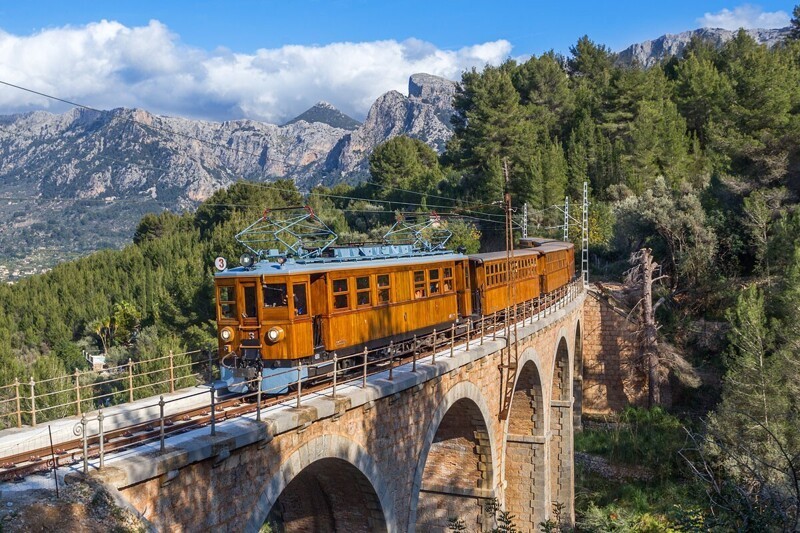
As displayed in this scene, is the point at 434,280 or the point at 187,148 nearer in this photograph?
the point at 434,280


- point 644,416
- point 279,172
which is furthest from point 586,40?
point 279,172

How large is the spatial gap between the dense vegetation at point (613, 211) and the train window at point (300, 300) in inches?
461

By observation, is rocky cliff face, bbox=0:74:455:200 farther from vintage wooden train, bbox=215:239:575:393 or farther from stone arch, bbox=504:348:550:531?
vintage wooden train, bbox=215:239:575:393

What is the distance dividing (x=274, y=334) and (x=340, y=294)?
1691mm

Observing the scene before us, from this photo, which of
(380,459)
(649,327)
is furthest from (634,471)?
(380,459)

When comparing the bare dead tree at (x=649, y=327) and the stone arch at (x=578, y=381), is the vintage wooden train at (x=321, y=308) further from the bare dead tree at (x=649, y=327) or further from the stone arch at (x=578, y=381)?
the stone arch at (x=578, y=381)

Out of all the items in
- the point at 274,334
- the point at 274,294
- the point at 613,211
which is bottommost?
the point at 274,334

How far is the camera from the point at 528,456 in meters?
21.1

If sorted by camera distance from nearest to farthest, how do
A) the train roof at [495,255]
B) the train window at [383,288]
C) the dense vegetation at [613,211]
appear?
the train window at [383,288] → the train roof at [495,255] → the dense vegetation at [613,211]

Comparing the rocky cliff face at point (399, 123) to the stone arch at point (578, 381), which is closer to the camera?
the stone arch at point (578, 381)

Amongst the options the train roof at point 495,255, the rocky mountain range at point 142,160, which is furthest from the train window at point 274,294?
the rocky mountain range at point 142,160

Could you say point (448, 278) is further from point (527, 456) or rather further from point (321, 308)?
point (527, 456)

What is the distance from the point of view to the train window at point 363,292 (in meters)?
12.5

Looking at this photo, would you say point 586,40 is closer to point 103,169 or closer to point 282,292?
point 282,292
